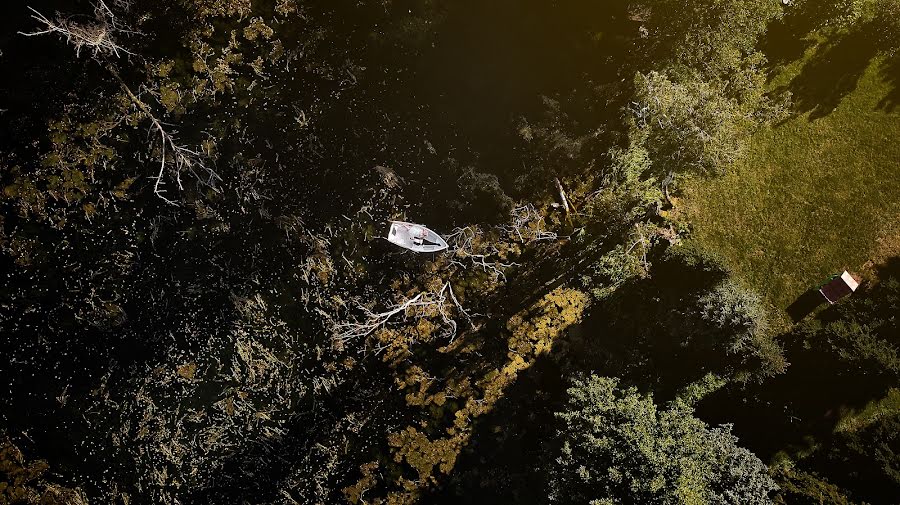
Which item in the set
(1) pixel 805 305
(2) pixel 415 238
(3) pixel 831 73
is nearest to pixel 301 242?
(2) pixel 415 238

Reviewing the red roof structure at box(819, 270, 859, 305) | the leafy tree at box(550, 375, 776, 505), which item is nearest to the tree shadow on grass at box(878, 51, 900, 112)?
the red roof structure at box(819, 270, 859, 305)

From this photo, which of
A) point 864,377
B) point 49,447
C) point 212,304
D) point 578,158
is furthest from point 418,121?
point 49,447

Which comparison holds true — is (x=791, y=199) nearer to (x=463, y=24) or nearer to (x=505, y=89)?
(x=505, y=89)

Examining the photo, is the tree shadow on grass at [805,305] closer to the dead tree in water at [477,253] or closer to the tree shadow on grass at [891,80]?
the tree shadow on grass at [891,80]

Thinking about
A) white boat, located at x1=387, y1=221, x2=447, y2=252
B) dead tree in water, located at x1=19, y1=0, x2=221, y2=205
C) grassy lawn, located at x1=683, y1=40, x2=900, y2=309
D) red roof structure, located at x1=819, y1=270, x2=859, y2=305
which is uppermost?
dead tree in water, located at x1=19, y1=0, x2=221, y2=205

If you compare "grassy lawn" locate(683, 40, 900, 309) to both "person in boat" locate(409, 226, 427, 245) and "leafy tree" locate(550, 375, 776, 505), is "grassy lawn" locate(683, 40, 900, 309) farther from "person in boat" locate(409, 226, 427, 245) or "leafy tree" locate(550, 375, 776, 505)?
"person in boat" locate(409, 226, 427, 245)

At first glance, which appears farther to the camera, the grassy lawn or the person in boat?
the person in boat

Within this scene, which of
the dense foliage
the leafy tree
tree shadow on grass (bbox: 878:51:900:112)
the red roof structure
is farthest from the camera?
the dense foliage
